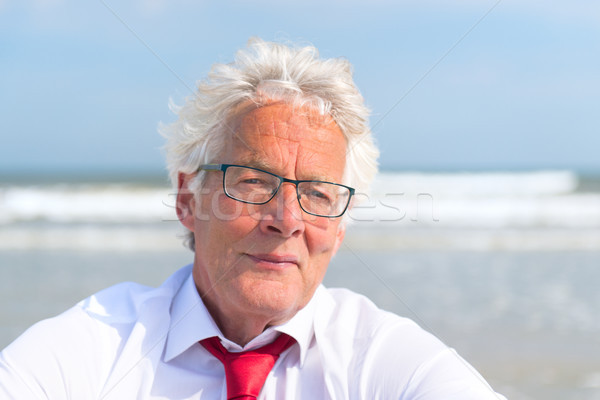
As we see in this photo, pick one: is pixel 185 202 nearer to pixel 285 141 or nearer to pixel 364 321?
pixel 285 141

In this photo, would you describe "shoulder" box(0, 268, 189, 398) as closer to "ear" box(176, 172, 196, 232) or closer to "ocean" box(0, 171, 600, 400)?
"ear" box(176, 172, 196, 232)

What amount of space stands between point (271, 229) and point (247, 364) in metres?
0.44

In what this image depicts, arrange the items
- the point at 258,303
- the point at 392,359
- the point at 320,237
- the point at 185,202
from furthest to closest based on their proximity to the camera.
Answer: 1. the point at 185,202
2. the point at 320,237
3. the point at 258,303
4. the point at 392,359

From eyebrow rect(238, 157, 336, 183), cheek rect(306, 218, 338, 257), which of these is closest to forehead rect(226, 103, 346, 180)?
eyebrow rect(238, 157, 336, 183)

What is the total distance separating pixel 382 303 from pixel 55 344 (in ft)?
14.9

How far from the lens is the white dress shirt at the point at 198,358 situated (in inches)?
65.2

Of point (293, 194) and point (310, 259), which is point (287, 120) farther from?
point (310, 259)

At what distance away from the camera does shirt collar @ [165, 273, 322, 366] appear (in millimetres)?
1861

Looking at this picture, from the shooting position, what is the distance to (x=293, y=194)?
1.92 metres

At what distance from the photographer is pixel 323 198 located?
1.99 m

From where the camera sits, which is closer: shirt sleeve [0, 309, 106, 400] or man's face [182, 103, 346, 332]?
shirt sleeve [0, 309, 106, 400]

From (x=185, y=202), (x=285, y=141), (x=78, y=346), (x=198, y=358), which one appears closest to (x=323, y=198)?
(x=285, y=141)

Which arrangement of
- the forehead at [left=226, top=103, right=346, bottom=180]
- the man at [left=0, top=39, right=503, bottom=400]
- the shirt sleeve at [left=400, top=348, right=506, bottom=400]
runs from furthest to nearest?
1. the forehead at [left=226, top=103, right=346, bottom=180]
2. the man at [left=0, top=39, right=503, bottom=400]
3. the shirt sleeve at [left=400, top=348, right=506, bottom=400]

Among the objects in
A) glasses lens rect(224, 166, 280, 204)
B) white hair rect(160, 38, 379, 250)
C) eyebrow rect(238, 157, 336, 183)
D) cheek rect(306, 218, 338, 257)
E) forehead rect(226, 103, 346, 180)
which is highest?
white hair rect(160, 38, 379, 250)
